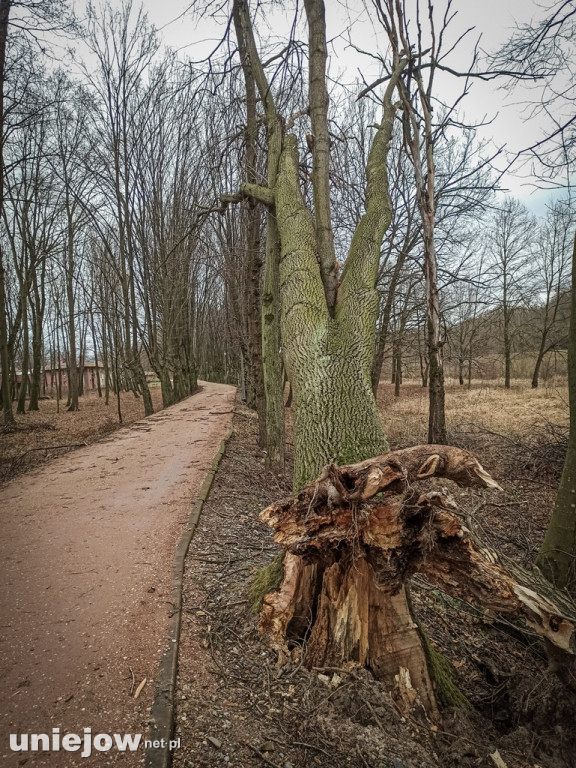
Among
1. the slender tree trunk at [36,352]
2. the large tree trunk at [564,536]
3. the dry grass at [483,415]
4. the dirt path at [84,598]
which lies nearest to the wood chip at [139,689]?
the dirt path at [84,598]

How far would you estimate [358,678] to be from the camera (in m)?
2.26

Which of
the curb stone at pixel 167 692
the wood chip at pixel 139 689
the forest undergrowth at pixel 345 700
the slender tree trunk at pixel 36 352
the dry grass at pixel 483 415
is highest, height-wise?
the slender tree trunk at pixel 36 352

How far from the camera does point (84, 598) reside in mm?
3064

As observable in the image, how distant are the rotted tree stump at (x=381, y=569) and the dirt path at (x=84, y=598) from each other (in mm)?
904

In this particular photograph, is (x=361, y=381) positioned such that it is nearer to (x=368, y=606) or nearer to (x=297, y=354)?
(x=297, y=354)

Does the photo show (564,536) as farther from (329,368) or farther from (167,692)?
(167,692)

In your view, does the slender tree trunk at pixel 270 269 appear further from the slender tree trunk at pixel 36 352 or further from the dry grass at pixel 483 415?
the slender tree trunk at pixel 36 352

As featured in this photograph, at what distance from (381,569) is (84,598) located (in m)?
2.36

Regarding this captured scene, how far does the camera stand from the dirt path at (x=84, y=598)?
80.2 inches

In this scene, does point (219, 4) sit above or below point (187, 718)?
above

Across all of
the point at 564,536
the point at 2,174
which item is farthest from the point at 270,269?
the point at 2,174

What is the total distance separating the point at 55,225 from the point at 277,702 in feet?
64.8

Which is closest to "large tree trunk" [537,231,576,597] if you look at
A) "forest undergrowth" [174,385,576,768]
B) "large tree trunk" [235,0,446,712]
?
"forest undergrowth" [174,385,576,768]

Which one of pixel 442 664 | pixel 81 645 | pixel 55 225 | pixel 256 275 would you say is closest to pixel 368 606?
pixel 442 664
